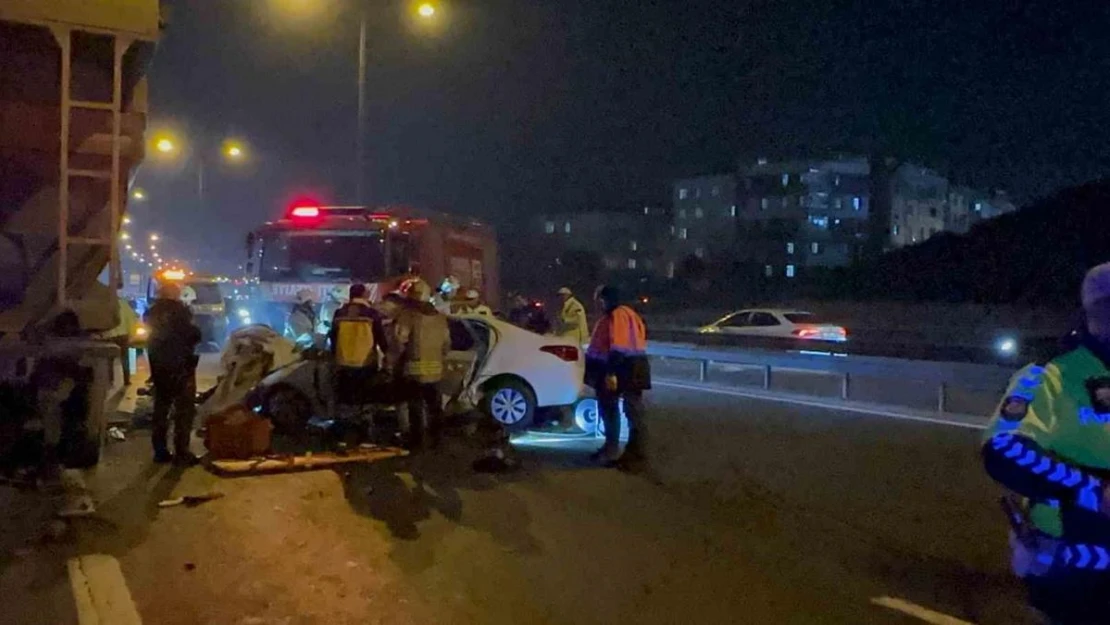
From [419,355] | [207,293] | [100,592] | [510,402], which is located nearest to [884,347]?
[207,293]

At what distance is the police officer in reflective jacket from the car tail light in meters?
10.3

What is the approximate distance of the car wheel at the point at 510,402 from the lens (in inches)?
530

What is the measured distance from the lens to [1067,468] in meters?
3.07

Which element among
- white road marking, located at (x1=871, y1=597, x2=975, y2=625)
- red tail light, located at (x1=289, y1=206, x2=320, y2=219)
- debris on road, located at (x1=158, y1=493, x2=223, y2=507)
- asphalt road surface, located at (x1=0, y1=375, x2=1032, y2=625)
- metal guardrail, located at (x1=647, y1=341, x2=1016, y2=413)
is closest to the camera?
white road marking, located at (x1=871, y1=597, x2=975, y2=625)

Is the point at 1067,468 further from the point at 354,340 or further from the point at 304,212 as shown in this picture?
the point at 304,212

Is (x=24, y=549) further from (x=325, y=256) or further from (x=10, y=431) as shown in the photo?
(x=325, y=256)

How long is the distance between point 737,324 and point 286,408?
68.8ft

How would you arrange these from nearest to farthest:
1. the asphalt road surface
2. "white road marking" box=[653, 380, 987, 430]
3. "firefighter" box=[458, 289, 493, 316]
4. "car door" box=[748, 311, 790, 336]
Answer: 1. the asphalt road surface
2. "firefighter" box=[458, 289, 493, 316]
3. "white road marking" box=[653, 380, 987, 430]
4. "car door" box=[748, 311, 790, 336]

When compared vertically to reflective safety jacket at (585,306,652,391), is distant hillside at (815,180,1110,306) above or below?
above

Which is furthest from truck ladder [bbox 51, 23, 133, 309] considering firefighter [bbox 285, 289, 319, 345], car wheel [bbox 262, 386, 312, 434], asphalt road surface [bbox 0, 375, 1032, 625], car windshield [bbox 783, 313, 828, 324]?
car windshield [bbox 783, 313, 828, 324]

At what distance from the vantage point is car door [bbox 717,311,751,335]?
31198mm

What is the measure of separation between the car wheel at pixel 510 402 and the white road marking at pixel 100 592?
6183 millimetres

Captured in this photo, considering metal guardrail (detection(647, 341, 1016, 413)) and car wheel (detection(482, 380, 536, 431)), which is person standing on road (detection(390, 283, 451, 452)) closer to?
car wheel (detection(482, 380, 536, 431))

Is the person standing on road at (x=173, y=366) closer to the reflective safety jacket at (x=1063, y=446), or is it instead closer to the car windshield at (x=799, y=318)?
the reflective safety jacket at (x=1063, y=446)
